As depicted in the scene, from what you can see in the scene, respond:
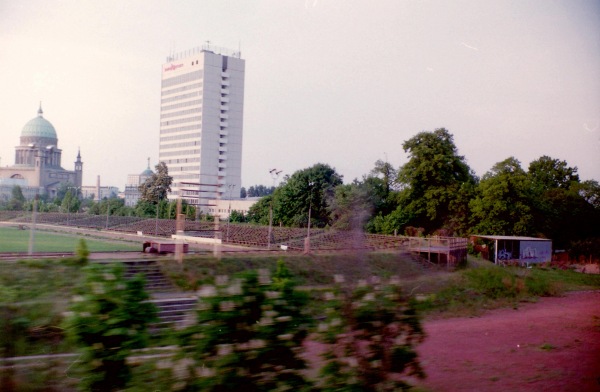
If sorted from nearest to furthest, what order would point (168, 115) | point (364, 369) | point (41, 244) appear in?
point (364, 369) < point (41, 244) < point (168, 115)

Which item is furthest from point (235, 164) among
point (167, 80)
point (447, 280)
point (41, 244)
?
point (447, 280)

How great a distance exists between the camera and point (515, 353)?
6250 mm

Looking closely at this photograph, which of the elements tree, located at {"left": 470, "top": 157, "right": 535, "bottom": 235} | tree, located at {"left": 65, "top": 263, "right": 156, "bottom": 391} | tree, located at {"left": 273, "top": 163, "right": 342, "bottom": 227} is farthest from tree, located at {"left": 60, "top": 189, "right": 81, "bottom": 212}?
tree, located at {"left": 65, "top": 263, "right": 156, "bottom": 391}

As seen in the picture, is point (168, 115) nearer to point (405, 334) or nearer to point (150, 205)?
point (150, 205)

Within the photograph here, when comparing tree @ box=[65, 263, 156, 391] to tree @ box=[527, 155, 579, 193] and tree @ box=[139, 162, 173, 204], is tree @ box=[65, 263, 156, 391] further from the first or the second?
tree @ box=[139, 162, 173, 204]

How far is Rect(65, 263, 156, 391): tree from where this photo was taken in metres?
2.89

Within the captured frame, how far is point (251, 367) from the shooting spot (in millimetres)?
3104

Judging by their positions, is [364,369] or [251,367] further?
[364,369]

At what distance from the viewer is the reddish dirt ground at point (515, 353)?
4.72 meters

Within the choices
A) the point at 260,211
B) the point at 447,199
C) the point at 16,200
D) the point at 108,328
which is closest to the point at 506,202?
the point at 447,199

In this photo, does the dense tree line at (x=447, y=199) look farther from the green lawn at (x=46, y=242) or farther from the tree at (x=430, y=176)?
the green lawn at (x=46, y=242)

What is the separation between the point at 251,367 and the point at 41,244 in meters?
28.1

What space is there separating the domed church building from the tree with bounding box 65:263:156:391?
2531 cm

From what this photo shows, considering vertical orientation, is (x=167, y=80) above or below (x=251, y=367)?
above
